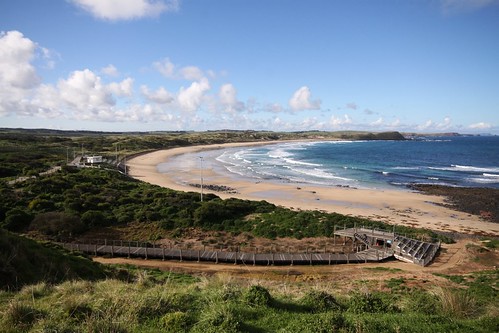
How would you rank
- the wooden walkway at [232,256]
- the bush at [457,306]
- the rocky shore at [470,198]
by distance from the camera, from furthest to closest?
1. the rocky shore at [470,198]
2. the wooden walkway at [232,256]
3. the bush at [457,306]

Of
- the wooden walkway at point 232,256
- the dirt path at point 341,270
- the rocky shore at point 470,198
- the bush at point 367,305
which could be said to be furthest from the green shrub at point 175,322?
the rocky shore at point 470,198

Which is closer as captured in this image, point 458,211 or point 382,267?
point 382,267

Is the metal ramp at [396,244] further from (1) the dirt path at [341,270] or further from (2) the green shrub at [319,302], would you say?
(2) the green shrub at [319,302]

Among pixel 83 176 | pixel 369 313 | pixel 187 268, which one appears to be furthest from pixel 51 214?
pixel 369 313

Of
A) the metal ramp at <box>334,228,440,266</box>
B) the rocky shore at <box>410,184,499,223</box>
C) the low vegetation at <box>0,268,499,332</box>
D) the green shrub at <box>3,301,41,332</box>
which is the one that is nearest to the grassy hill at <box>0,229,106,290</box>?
the low vegetation at <box>0,268,499,332</box>

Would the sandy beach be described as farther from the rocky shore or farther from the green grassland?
the green grassland

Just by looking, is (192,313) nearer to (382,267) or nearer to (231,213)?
(382,267)

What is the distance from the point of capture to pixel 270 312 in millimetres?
7898

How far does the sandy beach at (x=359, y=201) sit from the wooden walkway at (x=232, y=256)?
1291 centimetres

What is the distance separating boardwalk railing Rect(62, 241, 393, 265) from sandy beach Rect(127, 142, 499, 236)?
12897 mm

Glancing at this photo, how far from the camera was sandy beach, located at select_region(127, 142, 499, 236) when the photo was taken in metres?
32.7

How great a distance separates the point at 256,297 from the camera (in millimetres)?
8484

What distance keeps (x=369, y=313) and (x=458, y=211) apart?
3589 centimetres

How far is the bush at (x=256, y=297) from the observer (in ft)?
27.5
